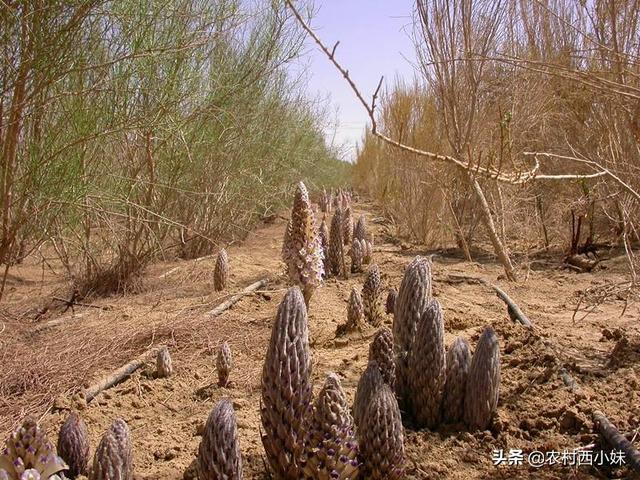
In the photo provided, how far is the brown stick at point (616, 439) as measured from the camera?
2.37 metres

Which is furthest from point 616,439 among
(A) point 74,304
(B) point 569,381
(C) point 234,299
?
(A) point 74,304

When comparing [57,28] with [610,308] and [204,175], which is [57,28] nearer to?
[204,175]

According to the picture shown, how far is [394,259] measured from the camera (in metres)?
8.04

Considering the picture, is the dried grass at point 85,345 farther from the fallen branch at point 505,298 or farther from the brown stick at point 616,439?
the fallen branch at point 505,298

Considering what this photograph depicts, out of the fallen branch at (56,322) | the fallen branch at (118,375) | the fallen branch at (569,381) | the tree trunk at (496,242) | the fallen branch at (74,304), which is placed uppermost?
the tree trunk at (496,242)

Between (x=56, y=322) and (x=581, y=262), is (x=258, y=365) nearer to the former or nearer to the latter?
(x=56, y=322)

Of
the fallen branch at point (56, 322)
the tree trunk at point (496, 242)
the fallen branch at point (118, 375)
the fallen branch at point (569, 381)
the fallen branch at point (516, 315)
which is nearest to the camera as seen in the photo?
the fallen branch at point (569, 381)

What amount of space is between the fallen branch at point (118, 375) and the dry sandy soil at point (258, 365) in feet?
0.18

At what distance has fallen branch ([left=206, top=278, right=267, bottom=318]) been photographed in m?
4.93

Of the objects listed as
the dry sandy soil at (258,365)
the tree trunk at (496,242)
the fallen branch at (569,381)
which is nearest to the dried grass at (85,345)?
the dry sandy soil at (258,365)

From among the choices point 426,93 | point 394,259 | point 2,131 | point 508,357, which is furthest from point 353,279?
point 426,93

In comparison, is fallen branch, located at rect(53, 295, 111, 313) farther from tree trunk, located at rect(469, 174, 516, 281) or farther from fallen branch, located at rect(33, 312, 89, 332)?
tree trunk, located at rect(469, 174, 516, 281)

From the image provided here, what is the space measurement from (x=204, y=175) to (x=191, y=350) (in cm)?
398

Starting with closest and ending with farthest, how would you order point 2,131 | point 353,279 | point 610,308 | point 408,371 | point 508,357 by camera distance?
point 408,371 < point 508,357 < point 2,131 < point 610,308 < point 353,279
